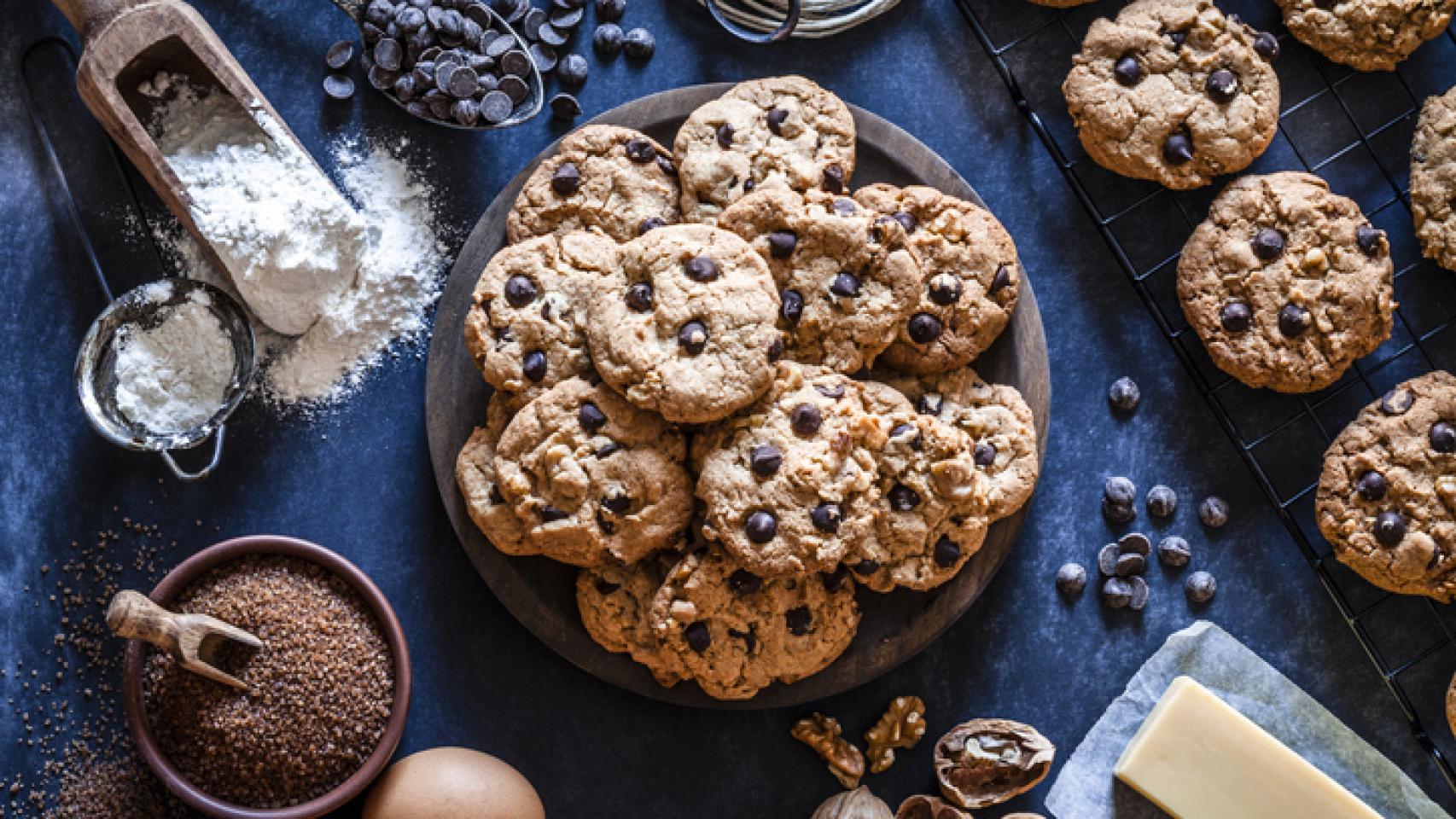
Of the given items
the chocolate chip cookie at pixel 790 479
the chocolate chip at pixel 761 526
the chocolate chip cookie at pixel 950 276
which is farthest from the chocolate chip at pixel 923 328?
the chocolate chip at pixel 761 526

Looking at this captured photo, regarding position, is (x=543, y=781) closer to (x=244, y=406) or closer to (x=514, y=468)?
(x=514, y=468)

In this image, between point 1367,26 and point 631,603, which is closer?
point 631,603

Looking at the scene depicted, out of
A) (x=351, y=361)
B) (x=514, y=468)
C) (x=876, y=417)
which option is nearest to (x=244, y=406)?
(x=351, y=361)

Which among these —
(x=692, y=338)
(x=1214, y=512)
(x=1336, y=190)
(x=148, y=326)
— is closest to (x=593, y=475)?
(x=692, y=338)

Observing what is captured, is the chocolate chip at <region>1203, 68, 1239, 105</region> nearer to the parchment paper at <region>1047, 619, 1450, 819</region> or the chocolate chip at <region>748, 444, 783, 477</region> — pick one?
the parchment paper at <region>1047, 619, 1450, 819</region>

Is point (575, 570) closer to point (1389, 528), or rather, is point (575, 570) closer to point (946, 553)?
point (946, 553)

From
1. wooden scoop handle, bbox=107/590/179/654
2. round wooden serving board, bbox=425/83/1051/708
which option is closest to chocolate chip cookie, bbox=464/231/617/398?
round wooden serving board, bbox=425/83/1051/708
